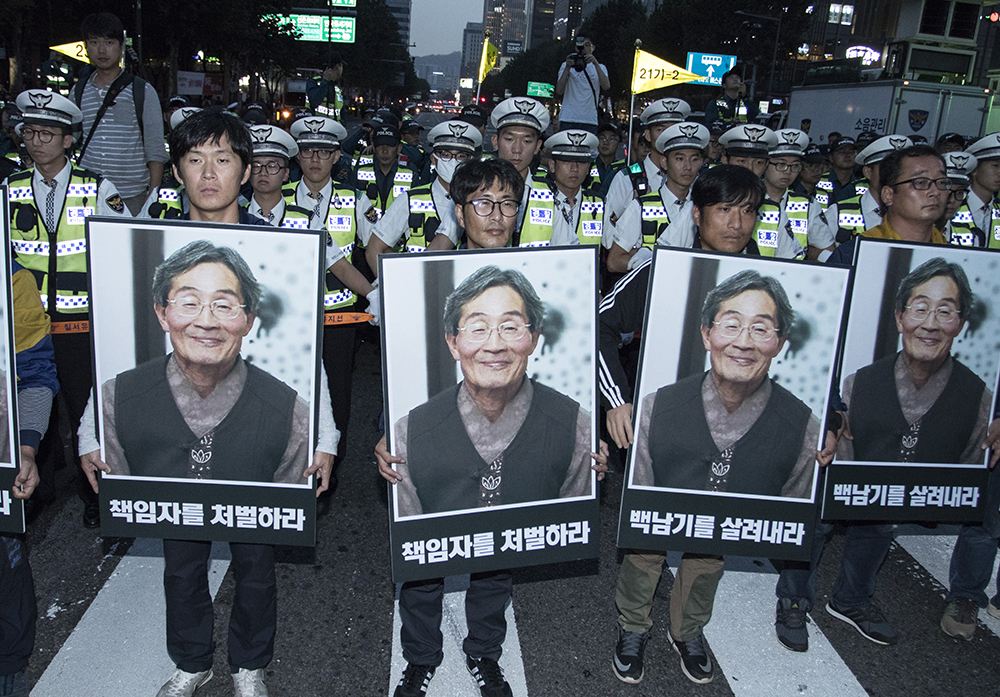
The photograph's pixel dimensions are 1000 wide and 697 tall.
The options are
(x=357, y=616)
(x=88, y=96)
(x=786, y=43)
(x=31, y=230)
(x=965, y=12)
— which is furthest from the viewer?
(x=786, y=43)

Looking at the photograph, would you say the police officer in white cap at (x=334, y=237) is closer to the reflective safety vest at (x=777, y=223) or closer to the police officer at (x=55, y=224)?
the police officer at (x=55, y=224)

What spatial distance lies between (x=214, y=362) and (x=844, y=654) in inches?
128

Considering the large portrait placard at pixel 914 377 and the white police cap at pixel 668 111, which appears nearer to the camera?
the large portrait placard at pixel 914 377

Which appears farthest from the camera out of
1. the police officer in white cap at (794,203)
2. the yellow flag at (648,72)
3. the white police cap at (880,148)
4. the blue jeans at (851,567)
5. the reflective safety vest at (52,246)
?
the yellow flag at (648,72)

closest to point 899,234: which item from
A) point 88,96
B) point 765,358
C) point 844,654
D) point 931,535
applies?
point 765,358

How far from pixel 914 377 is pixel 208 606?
304 centimetres

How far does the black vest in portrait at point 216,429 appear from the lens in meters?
2.68

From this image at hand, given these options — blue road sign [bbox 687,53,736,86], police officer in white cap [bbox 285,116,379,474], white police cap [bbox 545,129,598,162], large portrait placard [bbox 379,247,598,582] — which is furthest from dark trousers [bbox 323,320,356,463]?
blue road sign [bbox 687,53,736,86]

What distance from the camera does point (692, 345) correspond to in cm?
289

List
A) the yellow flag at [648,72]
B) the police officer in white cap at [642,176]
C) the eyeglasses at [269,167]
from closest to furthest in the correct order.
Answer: the eyeglasses at [269,167], the police officer in white cap at [642,176], the yellow flag at [648,72]

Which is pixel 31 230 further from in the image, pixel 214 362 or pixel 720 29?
pixel 720 29

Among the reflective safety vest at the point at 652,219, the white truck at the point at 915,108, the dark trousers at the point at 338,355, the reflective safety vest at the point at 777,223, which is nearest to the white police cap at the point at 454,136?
the reflective safety vest at the point at 652,219

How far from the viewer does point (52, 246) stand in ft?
14.4

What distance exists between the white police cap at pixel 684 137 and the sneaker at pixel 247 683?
4611 millimetres
